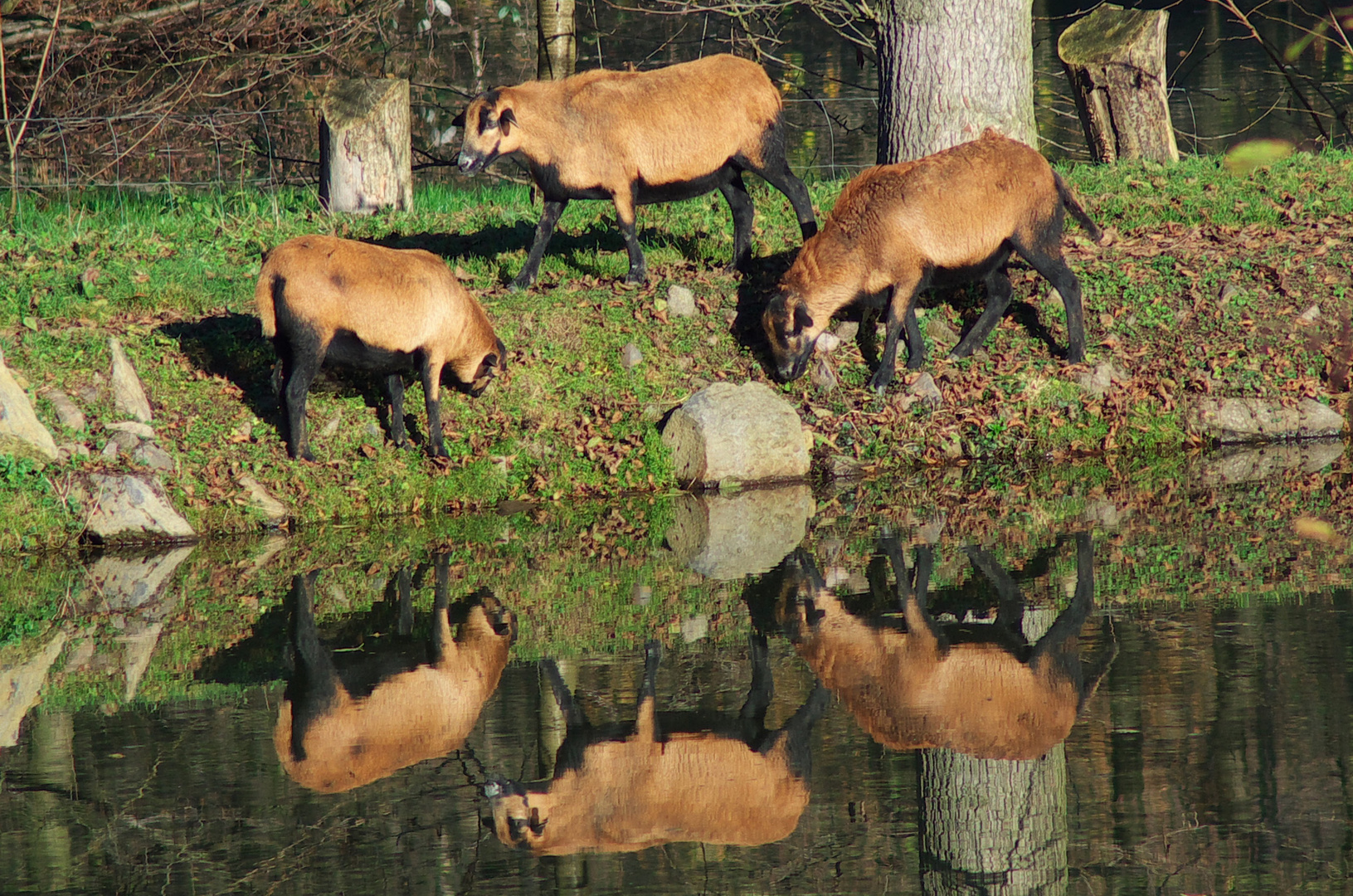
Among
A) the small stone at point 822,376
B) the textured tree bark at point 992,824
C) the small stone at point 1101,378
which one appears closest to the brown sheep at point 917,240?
the small stone at point 822,376

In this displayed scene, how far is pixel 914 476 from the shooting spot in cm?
948

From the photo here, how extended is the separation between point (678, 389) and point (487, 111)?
2.21m

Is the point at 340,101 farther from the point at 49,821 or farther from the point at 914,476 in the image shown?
the point at 49,821

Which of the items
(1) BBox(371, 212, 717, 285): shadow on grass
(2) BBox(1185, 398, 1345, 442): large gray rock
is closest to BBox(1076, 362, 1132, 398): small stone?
(2) BBox(1185, 398, 1345, 442): large gray rock

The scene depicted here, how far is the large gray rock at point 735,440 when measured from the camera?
9273 mm

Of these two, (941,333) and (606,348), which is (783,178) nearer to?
(941,333)

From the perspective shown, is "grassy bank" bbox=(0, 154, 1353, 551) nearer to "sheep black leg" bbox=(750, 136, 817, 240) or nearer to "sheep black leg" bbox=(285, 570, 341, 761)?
"sheep black leg" bbox=(750, 136, 817, 240)

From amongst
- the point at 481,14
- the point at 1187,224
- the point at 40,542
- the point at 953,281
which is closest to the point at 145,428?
the point at 40,542

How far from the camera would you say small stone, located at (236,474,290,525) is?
340 inches

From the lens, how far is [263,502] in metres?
8.66

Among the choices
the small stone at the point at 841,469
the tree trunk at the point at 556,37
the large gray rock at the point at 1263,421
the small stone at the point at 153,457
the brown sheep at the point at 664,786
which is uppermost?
the tree trunk at the point at 556,37

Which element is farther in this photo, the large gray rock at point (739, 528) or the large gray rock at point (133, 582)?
the large gray rock at point (739, 528)

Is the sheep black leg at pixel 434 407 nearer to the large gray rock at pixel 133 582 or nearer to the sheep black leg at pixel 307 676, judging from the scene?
the large gray rock at pixel 133 582

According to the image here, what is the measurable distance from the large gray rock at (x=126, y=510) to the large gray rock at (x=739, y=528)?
282 cm
